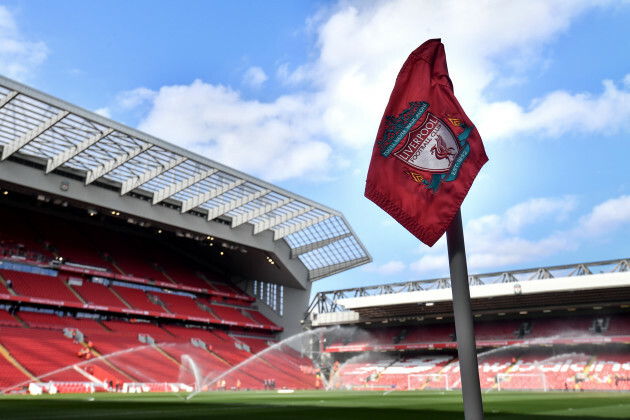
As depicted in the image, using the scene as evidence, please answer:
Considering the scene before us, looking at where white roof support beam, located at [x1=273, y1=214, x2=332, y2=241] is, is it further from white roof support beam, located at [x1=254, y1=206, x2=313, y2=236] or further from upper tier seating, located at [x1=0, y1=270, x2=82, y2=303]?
upper tier seating, located at [x1=0, y1=270, x2=82, y2=303]

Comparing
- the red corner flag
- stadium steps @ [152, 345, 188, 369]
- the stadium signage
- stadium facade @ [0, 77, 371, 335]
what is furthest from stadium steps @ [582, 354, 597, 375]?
the red corner flag

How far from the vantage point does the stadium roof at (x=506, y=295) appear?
39.6 meters

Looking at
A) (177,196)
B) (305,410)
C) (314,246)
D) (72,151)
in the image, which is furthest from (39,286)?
(305,410)

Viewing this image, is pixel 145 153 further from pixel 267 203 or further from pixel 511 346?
pixel 511 346

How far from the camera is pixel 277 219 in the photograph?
167 ft

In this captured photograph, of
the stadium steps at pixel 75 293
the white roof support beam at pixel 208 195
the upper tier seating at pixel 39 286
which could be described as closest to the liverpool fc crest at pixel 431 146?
the white roof support beam at pixel 208 195

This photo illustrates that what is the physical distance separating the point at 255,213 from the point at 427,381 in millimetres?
21154

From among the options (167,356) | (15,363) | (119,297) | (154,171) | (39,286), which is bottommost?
(15,363)

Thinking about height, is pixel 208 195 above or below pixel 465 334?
above

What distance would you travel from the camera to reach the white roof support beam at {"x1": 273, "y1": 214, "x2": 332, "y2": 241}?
5116cm

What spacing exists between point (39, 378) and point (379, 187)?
116 feet

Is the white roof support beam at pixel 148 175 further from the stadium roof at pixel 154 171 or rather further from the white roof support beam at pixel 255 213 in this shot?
the white roof support beam at pixel 255 213

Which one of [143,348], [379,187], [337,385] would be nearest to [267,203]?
[143,348]

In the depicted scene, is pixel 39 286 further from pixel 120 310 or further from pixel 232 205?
pixel 232 205
